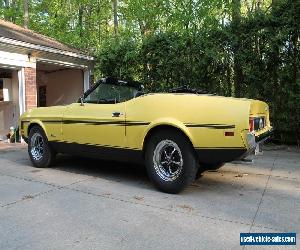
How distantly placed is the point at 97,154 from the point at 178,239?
8.60ft

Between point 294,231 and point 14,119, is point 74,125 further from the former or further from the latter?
point 14,119

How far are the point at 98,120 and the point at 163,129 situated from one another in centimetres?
119

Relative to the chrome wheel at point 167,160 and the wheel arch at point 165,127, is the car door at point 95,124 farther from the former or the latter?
the chrome wheel at point 167,160

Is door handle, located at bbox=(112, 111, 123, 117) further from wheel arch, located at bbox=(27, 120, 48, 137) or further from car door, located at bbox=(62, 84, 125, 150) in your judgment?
wheel arch, located at bbox=(27, 120, 48, 137)

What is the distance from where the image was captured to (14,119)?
11.8 m

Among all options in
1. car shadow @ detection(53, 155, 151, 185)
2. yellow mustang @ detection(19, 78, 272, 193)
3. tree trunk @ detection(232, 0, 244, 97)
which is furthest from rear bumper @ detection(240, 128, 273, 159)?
tree trunk @ detection(232, 0, 244, 97)

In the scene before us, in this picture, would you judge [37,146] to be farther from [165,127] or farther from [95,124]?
[165,127]

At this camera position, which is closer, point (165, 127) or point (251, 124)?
point (251, 124)

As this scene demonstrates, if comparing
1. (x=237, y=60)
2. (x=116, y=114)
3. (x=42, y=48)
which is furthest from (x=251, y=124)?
(x=42, y=48)

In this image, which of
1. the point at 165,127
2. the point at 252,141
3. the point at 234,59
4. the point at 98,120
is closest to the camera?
the point at 252,141

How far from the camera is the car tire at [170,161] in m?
4.50

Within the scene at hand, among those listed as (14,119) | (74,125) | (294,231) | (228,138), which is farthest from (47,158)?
(14,119)

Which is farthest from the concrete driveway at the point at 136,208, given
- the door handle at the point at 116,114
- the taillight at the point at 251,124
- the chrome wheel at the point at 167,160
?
the door handle at the point at 116,114

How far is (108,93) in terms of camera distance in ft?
19.6
